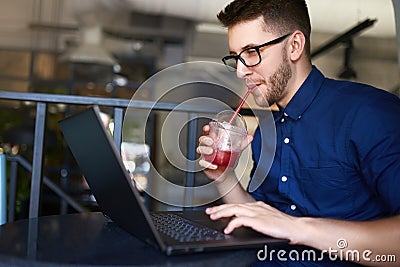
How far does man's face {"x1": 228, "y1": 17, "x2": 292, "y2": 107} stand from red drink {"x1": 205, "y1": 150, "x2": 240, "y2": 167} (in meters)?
0.24

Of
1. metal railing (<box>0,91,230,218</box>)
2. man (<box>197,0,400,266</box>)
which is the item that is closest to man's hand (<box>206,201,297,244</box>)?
man (<box>197,0,400,266</box>)

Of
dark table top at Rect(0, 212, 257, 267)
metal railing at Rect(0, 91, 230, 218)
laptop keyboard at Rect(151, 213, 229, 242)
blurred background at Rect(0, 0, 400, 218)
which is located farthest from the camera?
blurred background at Rect(0, 0, 400, 218)

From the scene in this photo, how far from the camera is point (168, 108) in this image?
1.61 m

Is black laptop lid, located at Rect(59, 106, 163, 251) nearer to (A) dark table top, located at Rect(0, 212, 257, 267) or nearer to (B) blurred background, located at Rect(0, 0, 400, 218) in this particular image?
(A) dark table top, located at Rect(0, 212, 257, 267)

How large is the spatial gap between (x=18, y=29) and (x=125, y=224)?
18.7 feet

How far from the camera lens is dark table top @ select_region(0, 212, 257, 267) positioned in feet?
2.40

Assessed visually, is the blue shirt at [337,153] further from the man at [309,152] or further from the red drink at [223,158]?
the red drink at [223,158]

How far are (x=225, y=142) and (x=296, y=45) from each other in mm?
381

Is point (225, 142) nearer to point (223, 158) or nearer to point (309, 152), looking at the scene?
point (223, 158)

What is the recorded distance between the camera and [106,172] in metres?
0.87

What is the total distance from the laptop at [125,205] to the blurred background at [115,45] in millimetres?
4288

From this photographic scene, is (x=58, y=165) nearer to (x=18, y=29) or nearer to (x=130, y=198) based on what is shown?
(x=18, y=29)

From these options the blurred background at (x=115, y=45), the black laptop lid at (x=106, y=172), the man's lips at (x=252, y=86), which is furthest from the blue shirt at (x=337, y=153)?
the blurred background at (x=115, y=45)

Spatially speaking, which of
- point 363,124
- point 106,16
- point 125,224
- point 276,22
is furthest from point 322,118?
point 106,16
